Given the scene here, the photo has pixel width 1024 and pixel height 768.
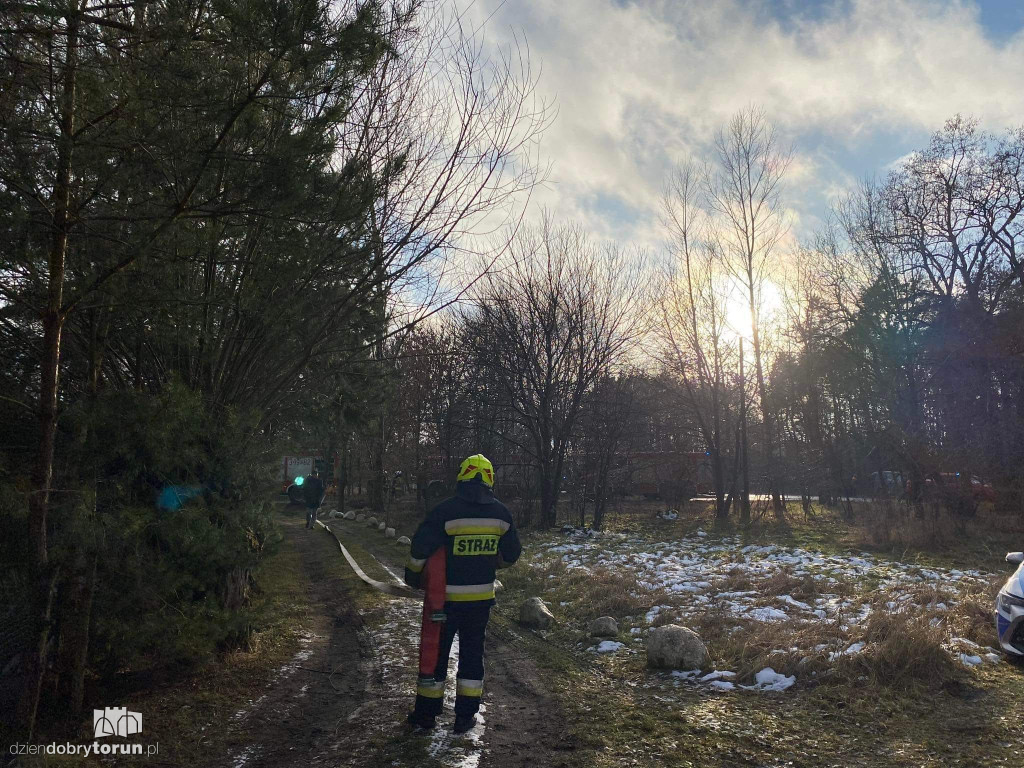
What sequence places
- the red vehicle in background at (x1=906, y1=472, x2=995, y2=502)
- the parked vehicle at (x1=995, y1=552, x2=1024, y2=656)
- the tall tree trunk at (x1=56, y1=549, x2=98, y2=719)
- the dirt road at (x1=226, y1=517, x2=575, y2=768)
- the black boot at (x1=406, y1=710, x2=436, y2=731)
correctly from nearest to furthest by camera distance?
the dirt road at (x1=226, y1=517, x2=575, y2=768), the tall tree trunk at (x1=56, y1=549, x2=98, y2=719), the black boot at (x1=406, y1=710, x2=436, y2=731), the parked vehicle at (x1=995, y1=552, x2=1024, y2=656), the red vehicle in background at (x1=906, y1=472, x2=995, y2=502)

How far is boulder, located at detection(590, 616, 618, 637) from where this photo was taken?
738 cm

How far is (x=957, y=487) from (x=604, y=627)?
14.1 metres

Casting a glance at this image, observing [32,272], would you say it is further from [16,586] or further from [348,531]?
[348,531]

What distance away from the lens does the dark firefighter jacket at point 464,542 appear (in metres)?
4.74

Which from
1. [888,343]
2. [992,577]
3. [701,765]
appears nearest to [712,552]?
[992,577]

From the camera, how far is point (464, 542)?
479cm

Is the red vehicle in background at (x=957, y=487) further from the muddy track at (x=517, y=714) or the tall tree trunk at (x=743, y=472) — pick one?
the muddy track at (x=517, y=714)

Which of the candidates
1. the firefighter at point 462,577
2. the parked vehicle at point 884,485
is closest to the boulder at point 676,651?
Answer: the firefighter at point 462,577

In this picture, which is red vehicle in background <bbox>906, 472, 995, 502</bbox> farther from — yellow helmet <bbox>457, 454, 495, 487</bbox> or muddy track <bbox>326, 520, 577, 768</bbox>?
yellow helmet <bbox>457, 454, 495, 487</bbox>

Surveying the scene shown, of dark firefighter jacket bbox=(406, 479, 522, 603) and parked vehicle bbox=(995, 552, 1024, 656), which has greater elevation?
dark firefighter jacket bbox=(406, 479, 522, 603)

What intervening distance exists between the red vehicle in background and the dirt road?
1453 centimetres

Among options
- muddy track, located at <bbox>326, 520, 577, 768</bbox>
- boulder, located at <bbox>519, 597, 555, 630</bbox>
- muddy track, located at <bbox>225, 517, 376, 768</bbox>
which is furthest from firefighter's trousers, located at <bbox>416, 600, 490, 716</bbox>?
boulder, located at <bbox>519, 597, 555, 630</bbox>

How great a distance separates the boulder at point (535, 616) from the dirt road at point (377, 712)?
0.38 meters

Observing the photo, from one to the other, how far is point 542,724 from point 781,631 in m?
3.21
